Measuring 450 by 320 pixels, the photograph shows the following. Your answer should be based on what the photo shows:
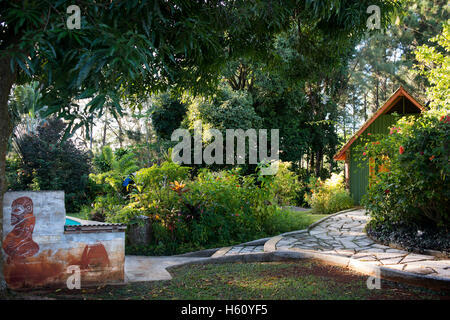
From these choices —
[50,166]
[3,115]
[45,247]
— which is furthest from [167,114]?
[3,115]

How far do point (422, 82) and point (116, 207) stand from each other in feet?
77.2

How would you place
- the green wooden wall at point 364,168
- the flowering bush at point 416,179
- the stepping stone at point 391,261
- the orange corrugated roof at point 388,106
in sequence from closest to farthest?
the stepping stone at point 391,261, the flowering bush at point 416,179, the orange corrugated roof at point 388,106, the green wooden wall at point 364,168

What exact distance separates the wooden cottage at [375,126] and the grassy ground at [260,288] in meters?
10.1

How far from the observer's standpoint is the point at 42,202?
4.68 m

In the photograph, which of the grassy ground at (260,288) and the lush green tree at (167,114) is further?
the lush green tree at (167,114)

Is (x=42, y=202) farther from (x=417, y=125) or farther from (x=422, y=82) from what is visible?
(x=422, y=82)

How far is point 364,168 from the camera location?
15.9 metres

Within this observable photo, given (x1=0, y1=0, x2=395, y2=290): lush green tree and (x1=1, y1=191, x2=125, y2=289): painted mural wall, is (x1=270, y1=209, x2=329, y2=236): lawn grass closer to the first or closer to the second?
(x1=0, y1=0, x2=395, y2=290): lush green tree

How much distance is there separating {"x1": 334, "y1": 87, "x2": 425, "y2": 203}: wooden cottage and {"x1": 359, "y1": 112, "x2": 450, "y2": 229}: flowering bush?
276 inches

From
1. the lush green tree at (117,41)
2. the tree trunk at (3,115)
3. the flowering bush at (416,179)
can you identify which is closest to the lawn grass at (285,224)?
the flowering bush at (416,179)

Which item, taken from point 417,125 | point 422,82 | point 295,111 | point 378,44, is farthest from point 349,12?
point 378,44

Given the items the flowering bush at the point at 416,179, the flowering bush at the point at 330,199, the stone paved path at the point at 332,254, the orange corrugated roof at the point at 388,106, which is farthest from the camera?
the flowering bush at the point at 330,199

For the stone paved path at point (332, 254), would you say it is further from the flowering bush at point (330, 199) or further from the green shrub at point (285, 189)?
the flowering bush at point (330, 199)

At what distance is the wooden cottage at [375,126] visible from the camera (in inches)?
580
